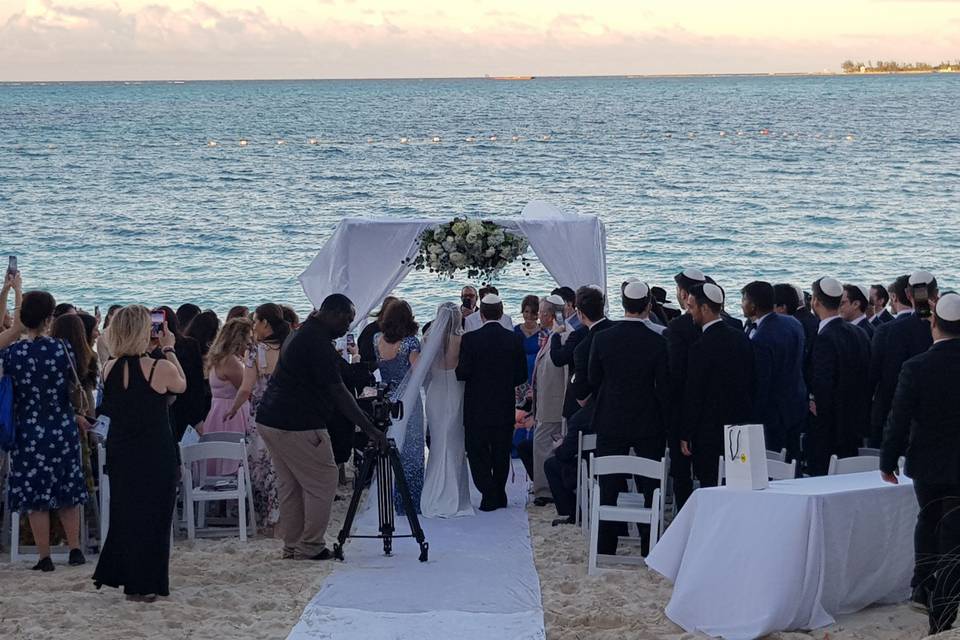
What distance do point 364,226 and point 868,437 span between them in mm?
5195

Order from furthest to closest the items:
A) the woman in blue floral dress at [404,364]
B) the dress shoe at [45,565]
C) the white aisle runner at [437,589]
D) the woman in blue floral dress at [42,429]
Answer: the woman in blue floral dress at [404,364], the dress shoe at [45,565], the woman in blue floral dress at [42,429], the white aisle runner at [437,589]

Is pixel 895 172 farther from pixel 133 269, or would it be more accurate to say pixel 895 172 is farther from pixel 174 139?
pixel 174 139

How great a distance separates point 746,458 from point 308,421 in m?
2.70

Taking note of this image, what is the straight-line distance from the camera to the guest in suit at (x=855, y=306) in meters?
9.30

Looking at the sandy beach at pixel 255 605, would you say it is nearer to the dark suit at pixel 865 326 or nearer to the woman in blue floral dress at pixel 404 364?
the woman in blue floral dress at pixel 404 364

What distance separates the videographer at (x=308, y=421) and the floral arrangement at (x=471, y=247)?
3.86 m

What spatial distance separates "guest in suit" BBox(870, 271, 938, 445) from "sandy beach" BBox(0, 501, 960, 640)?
195 cm

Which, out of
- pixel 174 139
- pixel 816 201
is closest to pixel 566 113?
pixel 174 139

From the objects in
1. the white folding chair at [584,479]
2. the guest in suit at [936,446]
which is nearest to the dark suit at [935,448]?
the guest in suit at [936,446]

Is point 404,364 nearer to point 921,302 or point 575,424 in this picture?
point 575,424

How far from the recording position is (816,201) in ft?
154

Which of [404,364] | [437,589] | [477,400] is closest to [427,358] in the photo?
[404,364]

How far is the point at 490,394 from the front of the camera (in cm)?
952

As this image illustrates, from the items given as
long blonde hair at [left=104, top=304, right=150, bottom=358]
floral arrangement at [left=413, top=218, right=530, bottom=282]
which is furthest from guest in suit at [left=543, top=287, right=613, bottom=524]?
long blonde hair at [left=104, top=304, right=150, bottom=358]
